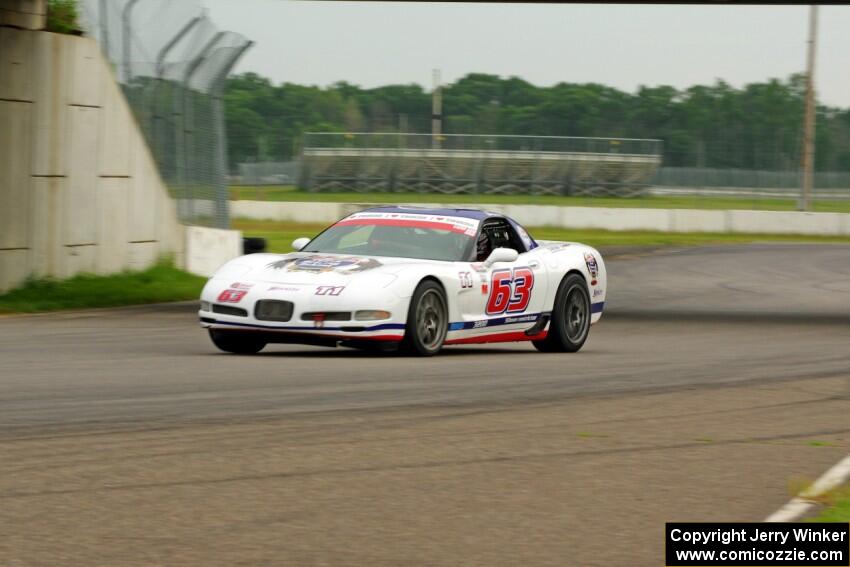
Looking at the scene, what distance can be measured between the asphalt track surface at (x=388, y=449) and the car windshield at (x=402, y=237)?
883mm

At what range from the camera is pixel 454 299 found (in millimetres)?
11406

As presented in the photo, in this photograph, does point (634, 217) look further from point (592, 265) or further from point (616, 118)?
point (592, 265)

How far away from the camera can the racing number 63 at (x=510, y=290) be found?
11.9 m

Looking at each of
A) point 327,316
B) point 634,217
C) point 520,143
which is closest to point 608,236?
point 634,217

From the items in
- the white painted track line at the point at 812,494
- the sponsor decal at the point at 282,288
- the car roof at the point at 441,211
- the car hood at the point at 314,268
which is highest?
the car roof at the point at 441,211

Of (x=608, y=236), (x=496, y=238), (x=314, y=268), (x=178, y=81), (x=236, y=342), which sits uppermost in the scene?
(x=178, y=81)

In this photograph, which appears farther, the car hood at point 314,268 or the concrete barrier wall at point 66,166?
the concrete barrier wall at point 66,166

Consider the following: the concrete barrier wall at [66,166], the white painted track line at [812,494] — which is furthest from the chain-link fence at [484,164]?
the white painted track line at [812,494]

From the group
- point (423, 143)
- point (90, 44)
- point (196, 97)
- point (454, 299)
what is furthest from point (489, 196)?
point (454, 299)

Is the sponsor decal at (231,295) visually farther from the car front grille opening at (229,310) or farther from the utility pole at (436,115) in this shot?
the utility pole at (436,115)

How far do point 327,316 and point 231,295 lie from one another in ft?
2.56

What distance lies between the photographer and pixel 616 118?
43.3 metres

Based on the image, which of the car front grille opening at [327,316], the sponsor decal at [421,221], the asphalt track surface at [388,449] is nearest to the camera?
the asphalt track surface at [388,449]

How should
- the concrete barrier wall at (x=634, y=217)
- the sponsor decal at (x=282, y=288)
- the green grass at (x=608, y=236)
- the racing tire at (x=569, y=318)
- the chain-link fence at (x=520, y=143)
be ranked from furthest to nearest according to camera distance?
the chain-link fence at (x=520, y=143)
the concrete barrier wall at (x=634, y=217)
the green grass at (x=608, y=236)
the racing tire at (x=569, y=318)
the sponsor decal at (x=282, y=288)
